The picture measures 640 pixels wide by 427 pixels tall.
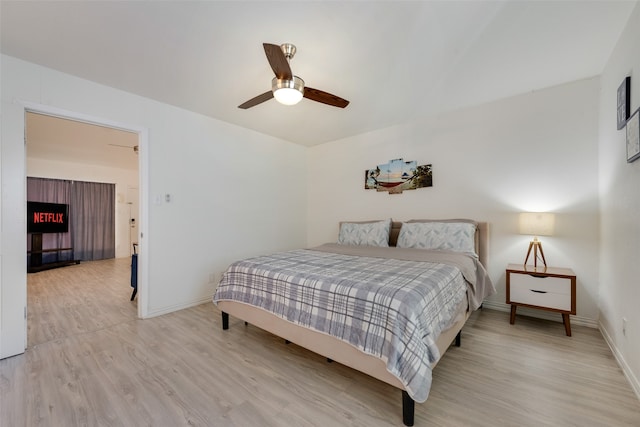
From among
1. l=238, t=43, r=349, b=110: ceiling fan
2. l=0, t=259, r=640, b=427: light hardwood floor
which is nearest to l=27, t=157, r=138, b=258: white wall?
l=0, t=259, r=640, b=427: light hardwood floor

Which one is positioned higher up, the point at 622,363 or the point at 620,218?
the point at 620,218

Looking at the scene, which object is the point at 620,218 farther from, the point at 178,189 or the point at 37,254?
the point at 37,254

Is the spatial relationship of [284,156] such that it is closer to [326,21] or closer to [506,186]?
[326,21]

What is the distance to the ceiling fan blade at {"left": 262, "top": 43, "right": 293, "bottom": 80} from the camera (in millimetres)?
1723

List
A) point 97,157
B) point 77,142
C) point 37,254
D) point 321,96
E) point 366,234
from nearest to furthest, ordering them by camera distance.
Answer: point 321,96, point 366,234, point 77,142, point 37,254, point 97,157

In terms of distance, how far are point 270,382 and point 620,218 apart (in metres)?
2.90

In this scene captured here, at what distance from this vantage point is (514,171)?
9.80ft

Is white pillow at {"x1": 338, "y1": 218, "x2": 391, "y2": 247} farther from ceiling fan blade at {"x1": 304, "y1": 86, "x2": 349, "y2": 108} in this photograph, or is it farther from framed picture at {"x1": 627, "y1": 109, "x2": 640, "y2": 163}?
framed picture at {"x1": 627, "y1": 109, "x2": 640, "y2": 163}

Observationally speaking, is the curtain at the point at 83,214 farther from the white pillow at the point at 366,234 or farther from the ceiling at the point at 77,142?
the white pillow at the point at 366,234

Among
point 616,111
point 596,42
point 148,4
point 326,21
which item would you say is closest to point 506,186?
point 616,111

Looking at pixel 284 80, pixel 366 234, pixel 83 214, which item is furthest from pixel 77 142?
pixel 366 234

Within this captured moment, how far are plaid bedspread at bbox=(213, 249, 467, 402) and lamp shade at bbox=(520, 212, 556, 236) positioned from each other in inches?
42.8

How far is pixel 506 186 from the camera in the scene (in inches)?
120

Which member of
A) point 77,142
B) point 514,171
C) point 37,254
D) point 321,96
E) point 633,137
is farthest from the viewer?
point 37,254
